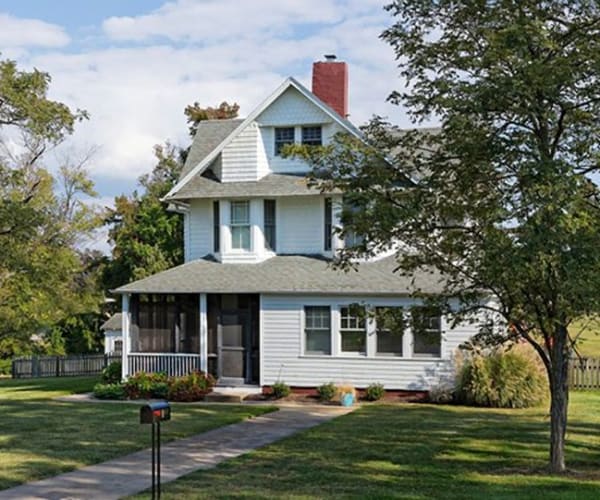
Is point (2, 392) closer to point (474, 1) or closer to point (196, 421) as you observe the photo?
point (196, 421)

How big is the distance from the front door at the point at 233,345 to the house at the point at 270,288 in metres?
0.03

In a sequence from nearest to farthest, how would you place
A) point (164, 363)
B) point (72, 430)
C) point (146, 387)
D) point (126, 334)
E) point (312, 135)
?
1. point (72, 430)
2. point (146, 387)
3. point (164, 363)
4. point (126, 334)
5. point (312, 135)

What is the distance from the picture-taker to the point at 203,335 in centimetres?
2325

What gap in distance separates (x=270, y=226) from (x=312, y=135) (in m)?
2.97

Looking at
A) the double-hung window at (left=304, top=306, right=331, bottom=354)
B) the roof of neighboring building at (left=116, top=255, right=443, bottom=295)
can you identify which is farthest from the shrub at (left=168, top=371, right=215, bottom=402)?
the double-hung window at (left=304, top=306, right=331, bottom=354)

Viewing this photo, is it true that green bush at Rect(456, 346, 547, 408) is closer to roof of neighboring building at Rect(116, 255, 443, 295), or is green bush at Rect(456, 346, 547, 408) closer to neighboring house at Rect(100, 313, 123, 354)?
roof of neighboring building at Rect(116, 255, 443, 295)

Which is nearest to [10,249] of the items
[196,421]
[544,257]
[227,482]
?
[196,421]

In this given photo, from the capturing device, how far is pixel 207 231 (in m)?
25.5

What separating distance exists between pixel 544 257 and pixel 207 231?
17.3 m

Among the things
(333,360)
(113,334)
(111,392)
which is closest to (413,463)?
(333,360)

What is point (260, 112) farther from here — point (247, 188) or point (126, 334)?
point (126, 334)

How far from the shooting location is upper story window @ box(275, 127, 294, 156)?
24.5 metres

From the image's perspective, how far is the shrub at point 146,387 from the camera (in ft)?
73.6

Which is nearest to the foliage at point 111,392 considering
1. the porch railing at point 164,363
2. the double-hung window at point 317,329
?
the porch railing at point 164,363
